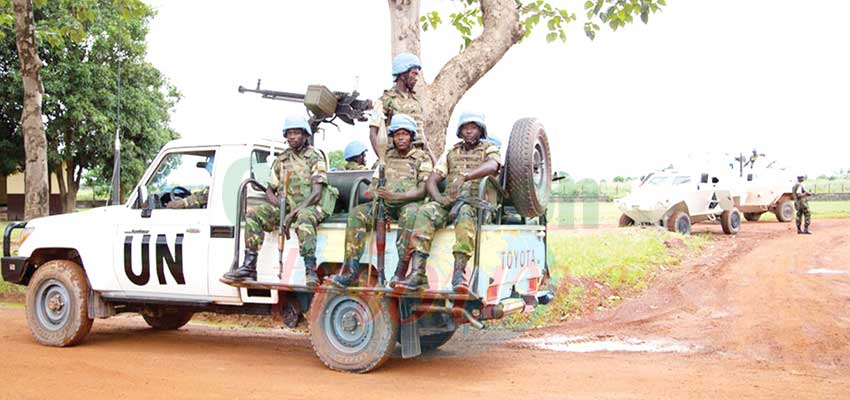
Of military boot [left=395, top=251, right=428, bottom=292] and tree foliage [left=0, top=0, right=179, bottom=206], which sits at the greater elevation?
tree foliage [left=0, top=0, right=179, bottom=206]

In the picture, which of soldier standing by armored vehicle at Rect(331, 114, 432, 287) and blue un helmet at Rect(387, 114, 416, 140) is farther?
blue un helmet at Rect(387, 114, 416, 140)

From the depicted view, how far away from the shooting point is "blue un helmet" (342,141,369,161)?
26.8ft

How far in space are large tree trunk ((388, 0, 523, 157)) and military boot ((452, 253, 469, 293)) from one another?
352 centimetres

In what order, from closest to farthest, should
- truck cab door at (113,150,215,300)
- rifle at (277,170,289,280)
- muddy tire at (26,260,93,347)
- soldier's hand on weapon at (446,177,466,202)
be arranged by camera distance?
soldier's hand on weapon at (446,177,466,202), rifle at (277,170,289,280), truck cab door at (113,150,215,300), muddy tire at (26,260,93,347)

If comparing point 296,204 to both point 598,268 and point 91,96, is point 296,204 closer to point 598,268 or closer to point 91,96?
point 598,268

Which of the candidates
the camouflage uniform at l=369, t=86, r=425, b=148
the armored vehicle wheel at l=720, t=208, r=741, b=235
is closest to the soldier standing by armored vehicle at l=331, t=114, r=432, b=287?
the camouflage uniform at l=369, t=86, r=425, b=148

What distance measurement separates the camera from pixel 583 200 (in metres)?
34.1

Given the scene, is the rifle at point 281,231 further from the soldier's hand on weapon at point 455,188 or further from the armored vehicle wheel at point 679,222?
the armored vehicle wheel at point 679,222

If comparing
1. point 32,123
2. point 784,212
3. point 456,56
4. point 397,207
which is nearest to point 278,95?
point 456,56

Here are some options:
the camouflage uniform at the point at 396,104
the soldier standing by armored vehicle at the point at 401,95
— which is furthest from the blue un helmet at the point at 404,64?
the camouflage uniform at the point at 396,104

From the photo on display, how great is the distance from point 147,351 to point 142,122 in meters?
25.5

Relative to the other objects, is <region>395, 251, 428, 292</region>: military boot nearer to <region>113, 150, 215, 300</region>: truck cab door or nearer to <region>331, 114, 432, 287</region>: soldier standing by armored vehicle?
<region>331, 114, 432, 287</region>: soldier standing by armored vehicle

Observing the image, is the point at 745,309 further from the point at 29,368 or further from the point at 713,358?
the point at 29,368

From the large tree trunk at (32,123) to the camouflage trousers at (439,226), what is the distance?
937cm
